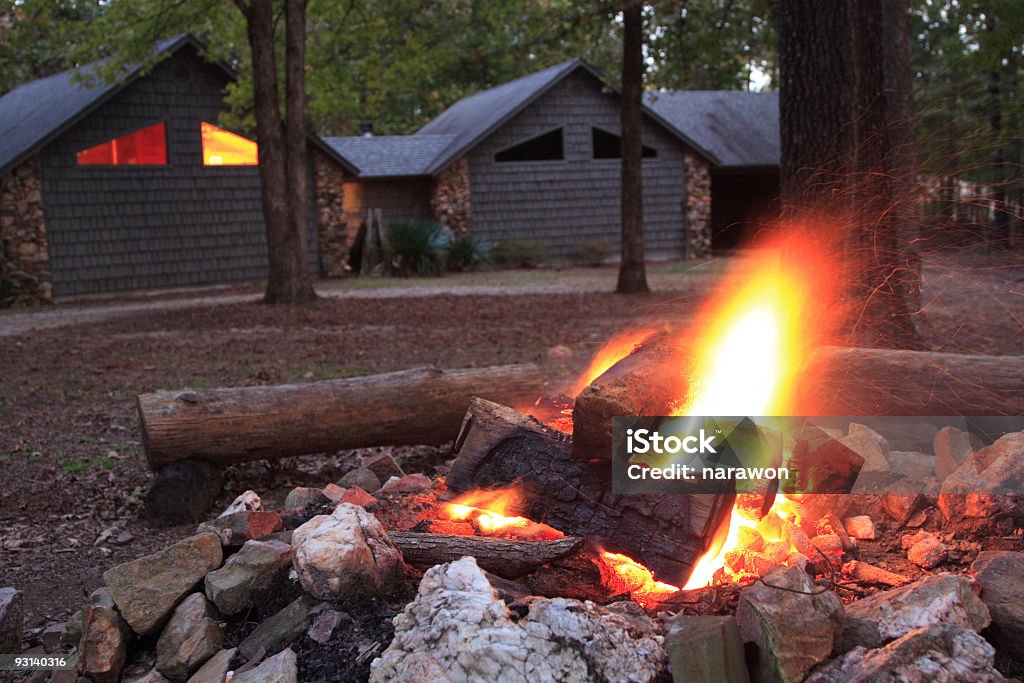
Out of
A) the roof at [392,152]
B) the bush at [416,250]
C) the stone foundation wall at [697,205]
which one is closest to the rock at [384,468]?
the bush at [416,250]

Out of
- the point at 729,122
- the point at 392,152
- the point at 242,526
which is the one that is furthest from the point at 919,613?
the point at 729,122

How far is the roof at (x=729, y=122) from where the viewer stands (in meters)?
27.6

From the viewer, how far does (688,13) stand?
574 inches

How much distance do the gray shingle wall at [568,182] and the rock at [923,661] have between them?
22.9m

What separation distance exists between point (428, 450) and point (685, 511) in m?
3.27

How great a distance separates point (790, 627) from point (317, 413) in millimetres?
3271

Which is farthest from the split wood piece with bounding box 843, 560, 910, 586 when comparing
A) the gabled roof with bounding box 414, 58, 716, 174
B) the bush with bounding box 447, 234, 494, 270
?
the gabled roof with bounding box 414, 58, 716, 174

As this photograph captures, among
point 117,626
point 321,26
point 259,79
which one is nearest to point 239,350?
point 259,79

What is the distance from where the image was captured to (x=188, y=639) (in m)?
3.19

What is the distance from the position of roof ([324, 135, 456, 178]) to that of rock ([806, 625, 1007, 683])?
72.5ft

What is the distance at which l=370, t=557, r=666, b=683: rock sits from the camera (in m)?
2.67

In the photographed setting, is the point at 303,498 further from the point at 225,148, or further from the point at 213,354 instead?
the point at 225,148

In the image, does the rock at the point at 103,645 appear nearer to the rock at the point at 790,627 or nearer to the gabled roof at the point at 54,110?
the rock at the point at 790,627

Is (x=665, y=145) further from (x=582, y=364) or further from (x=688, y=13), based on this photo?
(x=582, y=364)
